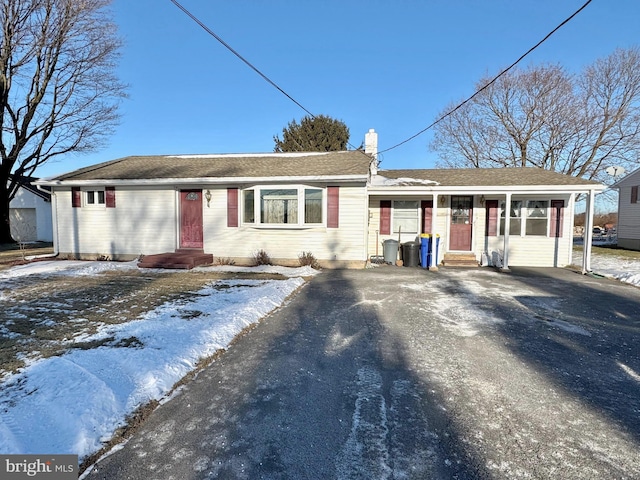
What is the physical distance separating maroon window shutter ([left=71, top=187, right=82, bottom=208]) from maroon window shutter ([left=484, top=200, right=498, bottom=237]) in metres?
13.9

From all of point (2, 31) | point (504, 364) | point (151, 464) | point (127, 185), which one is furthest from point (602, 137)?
point (2, 31)

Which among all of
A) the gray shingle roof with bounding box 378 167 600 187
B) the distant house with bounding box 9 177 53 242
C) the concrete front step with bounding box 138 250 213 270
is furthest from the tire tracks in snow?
the distant house with bounding box 9 177 53 242

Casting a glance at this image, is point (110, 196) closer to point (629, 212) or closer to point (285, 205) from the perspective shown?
point (285, 205)

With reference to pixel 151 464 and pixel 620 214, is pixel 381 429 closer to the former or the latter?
pixel 151 464

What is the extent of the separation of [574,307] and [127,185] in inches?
492

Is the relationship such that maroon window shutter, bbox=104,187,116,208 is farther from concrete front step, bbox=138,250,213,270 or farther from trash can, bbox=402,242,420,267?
trash can, bbox=402,242,420,267

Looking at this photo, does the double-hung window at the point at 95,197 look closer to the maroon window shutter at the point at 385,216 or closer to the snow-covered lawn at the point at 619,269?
the maroon window shutter at the point at 385,216

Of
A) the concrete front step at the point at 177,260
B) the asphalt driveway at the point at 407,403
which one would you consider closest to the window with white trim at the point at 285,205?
the concrete front step at the point at 177,260

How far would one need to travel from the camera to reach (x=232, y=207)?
34.7 ft

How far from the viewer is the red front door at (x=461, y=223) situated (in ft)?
37.4

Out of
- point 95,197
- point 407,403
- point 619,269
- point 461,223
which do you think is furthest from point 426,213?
point 95,197

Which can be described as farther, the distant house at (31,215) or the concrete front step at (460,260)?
the distant house at (31,215)

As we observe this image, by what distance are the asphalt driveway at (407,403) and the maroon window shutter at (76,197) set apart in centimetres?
1018

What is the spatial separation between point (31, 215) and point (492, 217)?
1083 inches
